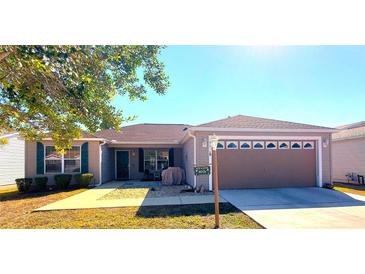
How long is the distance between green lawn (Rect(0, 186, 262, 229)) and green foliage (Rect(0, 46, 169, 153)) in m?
2.10

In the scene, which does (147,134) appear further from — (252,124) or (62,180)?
(252,124)

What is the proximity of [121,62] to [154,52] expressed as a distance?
88 centimetres

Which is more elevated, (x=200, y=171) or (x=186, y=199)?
(x=200, y=171)

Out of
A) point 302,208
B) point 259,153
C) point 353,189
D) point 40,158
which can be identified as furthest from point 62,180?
point 353,189

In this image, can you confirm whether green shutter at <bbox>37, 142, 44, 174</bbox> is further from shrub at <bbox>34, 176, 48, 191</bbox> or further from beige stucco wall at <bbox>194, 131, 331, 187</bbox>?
beige stucco wall at <bbox>194, 131, 331, 187</bbox>

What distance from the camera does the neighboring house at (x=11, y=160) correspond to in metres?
13.6

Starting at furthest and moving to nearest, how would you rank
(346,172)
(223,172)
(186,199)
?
(346,172) < (223,172) < (186,199)

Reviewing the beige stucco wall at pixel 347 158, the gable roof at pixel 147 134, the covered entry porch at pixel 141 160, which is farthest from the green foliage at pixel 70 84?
the beige stucco wall at pixel 347 158

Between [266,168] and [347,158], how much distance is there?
6883 mm

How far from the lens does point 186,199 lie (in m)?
7.56
